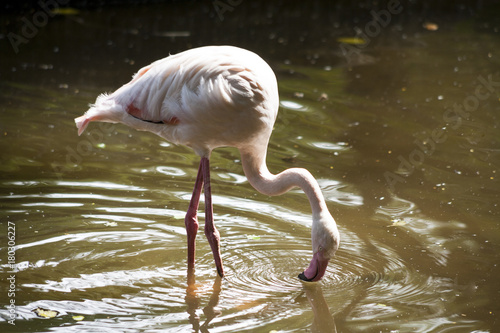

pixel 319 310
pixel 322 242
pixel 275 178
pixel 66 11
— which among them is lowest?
pixel 319 310

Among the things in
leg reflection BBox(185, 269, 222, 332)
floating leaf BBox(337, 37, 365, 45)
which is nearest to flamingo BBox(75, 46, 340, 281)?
leg reflection BBox(185, 269, 222, 332)

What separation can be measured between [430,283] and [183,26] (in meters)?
6.97

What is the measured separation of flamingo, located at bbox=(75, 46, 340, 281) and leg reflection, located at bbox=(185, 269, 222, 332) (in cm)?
11

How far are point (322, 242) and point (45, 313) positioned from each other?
5.62 feet

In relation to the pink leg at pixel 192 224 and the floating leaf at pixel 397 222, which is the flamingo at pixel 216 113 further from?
the floating leaf at pixel 397 222

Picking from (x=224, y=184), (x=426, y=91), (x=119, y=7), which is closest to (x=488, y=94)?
(x=426, y=91)

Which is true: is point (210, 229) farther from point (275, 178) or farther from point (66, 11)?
point (66, 11)

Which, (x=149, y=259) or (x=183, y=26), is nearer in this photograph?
(x=149, y=259)

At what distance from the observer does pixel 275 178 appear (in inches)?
189

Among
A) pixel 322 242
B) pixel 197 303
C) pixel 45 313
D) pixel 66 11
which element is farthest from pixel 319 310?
pixel 66 11

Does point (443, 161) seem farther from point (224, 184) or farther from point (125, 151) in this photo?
point (125, 151)

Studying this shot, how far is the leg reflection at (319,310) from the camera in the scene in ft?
13.5

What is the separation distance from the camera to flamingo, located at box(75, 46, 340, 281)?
4.39 metres

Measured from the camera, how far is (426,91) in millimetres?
8461
